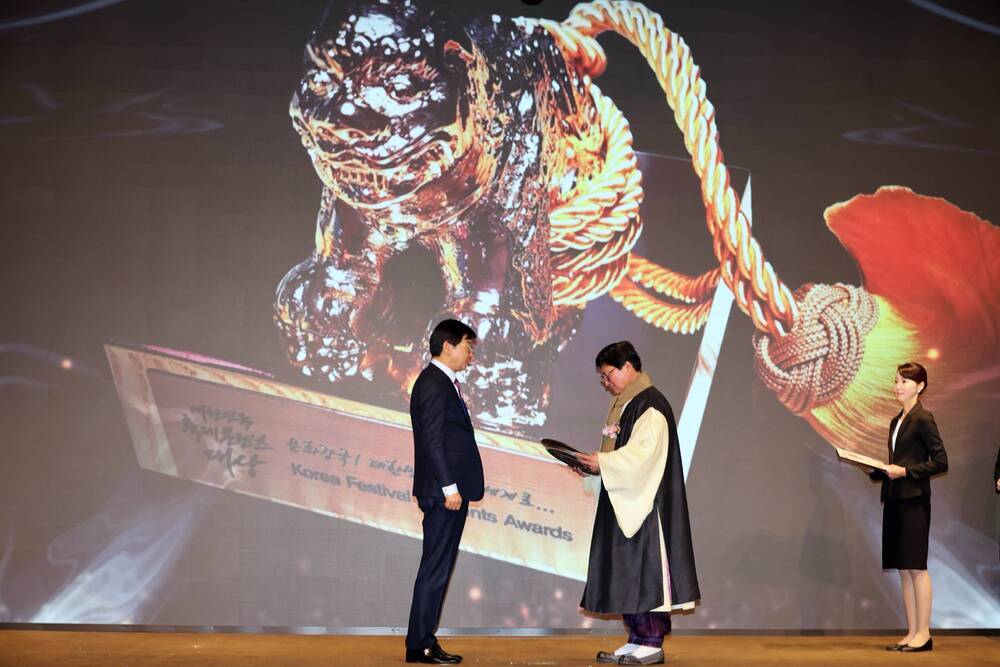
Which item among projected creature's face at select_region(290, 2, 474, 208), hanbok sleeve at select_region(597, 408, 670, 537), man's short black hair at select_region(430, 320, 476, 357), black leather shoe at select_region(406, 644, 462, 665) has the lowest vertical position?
black leather shoe at select_region(406, 644, 462, 665)

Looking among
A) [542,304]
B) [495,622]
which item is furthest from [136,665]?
[542,304]

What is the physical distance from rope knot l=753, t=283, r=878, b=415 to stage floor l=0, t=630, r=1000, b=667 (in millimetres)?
1198

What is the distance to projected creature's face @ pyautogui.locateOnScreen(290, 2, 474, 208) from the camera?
5375 mm

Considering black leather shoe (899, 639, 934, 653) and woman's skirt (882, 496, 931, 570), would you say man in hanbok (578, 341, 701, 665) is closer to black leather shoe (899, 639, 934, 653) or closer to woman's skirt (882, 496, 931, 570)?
woman's skirt (882, 496, 931, 570)

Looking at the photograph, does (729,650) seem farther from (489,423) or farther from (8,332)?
(8,332)

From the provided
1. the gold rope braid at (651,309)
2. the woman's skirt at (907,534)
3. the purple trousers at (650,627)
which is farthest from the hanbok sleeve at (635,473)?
the woman's skirt at (907,534)

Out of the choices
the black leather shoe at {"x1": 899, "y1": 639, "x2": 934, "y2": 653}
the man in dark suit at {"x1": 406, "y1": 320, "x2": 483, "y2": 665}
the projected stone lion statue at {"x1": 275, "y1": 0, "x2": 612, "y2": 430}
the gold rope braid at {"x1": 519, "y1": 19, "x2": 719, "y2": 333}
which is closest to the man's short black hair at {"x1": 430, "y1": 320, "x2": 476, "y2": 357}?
the man in dark suit at {"x1": 406, "y1": 320, "x2": 483, "y2": 665}

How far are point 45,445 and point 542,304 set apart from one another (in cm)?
257

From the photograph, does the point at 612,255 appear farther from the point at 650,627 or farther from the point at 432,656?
the point at 432,656

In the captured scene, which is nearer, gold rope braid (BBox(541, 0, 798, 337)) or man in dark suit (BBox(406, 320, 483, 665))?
man in dark suit (BBox(406, 320, 483, 665))

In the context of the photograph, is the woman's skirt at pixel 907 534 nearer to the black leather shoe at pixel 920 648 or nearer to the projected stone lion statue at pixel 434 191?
the black leather shoe at pixel 920 648

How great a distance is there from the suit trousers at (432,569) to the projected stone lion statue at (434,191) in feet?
3.49

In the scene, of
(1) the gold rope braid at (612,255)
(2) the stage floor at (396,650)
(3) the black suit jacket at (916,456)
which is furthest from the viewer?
(1) the gold rope braid at (612,255)

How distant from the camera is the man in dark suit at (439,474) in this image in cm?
426
